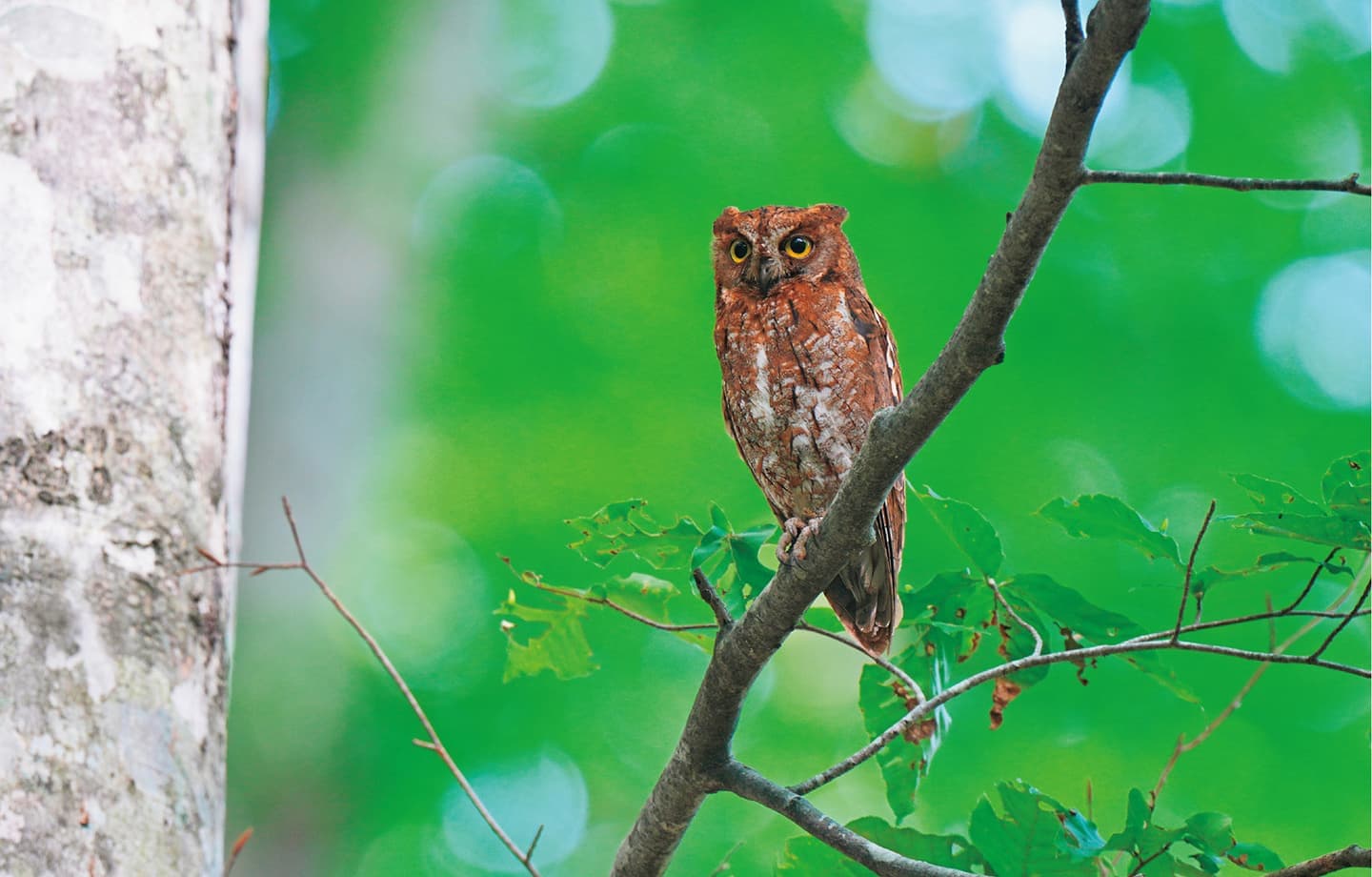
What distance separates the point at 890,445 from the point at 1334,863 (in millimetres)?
623

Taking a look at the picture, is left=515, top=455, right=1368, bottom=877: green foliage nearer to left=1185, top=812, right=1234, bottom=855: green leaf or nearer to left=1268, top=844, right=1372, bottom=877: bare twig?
left=1185, top=812, right=1234, bottom=855: green leaf

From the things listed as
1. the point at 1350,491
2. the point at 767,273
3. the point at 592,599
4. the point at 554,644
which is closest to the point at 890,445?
the point at 1350,491

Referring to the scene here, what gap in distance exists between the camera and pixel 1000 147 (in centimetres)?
820

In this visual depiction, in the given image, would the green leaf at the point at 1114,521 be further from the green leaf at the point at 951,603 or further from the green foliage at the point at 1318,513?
the green leaf at the point at 951,603

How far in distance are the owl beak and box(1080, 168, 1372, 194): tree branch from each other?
159cm

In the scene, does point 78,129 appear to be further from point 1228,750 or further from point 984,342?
point 1228,750

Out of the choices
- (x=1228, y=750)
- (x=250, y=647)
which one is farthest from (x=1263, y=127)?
(x=250, y=647)

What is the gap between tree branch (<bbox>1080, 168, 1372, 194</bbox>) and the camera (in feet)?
3.33

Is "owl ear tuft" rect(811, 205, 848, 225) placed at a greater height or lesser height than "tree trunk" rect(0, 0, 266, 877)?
greater

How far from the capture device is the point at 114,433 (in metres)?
1.43

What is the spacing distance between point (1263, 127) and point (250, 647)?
733cm

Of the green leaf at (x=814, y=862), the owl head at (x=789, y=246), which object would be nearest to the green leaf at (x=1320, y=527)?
the green leaf at (x=814, y=862)

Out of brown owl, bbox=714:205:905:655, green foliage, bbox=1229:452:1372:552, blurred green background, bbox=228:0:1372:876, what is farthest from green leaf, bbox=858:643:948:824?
blurred green background, bbox=228:0:1372:876

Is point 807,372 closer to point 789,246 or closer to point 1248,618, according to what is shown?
point 789,246
